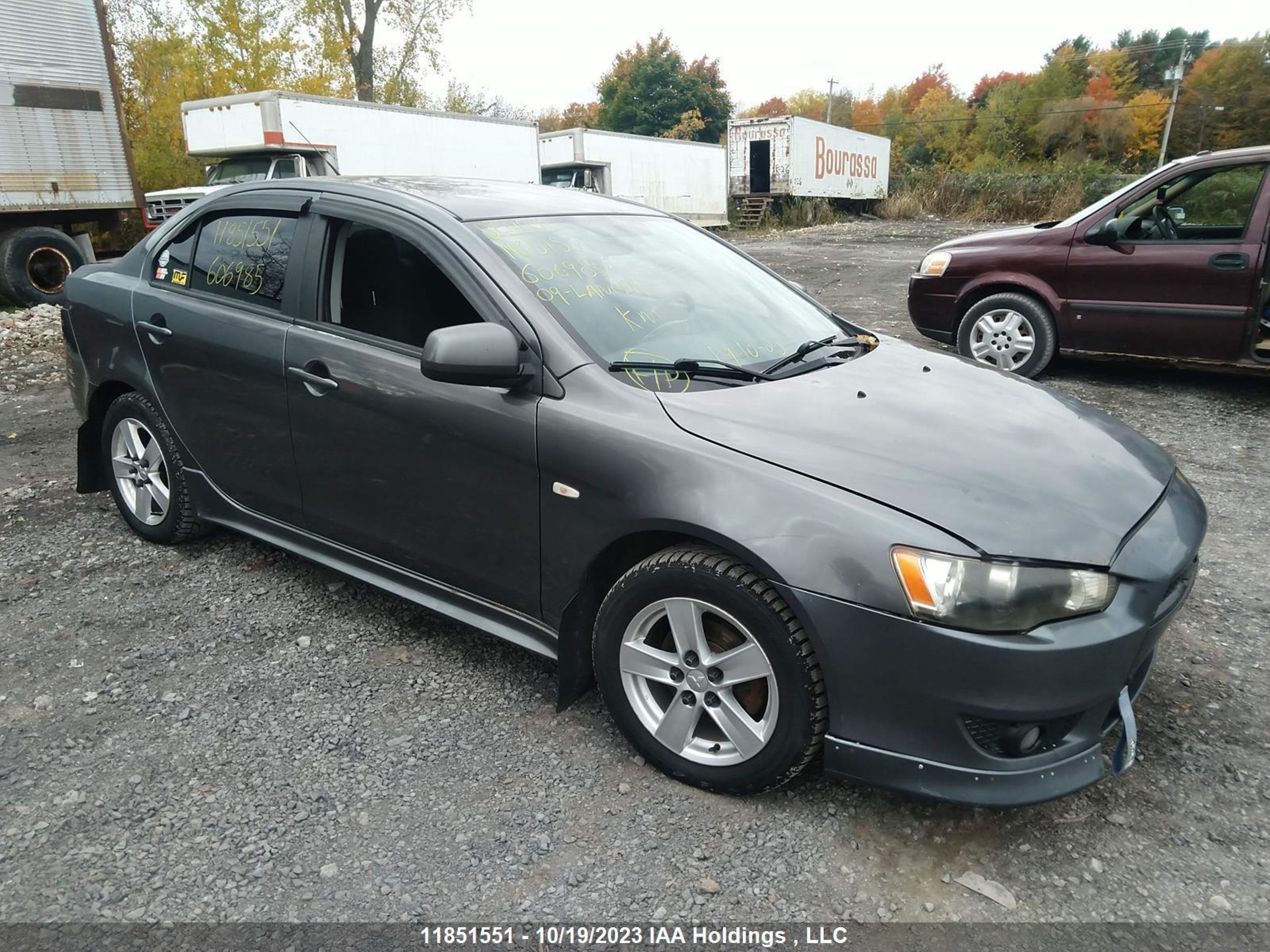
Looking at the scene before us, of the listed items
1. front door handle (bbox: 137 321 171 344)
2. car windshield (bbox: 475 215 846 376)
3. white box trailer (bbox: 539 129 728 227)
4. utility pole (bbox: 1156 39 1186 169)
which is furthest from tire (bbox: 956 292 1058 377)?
utility pole (bbox: 1156 39 1186 169)

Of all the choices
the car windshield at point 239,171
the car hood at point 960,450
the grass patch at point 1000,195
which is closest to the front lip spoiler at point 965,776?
the car hood at point 960,450

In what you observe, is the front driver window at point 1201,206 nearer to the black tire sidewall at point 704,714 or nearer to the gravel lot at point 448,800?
the gravel lot at point 448,800

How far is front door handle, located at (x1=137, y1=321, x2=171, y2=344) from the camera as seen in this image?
12.1 feet

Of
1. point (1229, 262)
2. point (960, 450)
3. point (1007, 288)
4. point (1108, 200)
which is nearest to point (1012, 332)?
point (1007, 288)

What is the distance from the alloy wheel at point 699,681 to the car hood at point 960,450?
491 mm

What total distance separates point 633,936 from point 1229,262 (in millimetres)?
6322

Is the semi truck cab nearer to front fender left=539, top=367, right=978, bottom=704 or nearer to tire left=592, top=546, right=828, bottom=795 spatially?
front fender left=539, top=367, right=978, bottom=704

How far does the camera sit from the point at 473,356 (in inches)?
98.7

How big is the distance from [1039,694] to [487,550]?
5.37 feet

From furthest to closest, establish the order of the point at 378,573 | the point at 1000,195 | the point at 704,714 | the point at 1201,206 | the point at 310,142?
1. the point at 1000,195
2. the point at 310,142
3. the point at 1201,206
4. the point at 378,573
5. the point at 704,714

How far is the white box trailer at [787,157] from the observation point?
28.2 m

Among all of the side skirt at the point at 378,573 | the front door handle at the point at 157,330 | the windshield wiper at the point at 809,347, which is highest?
the front door handle at the point at 157,330

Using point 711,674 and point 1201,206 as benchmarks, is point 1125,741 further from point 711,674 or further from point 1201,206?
point 1201,206

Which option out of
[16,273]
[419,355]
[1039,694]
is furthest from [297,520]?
[16,273]
